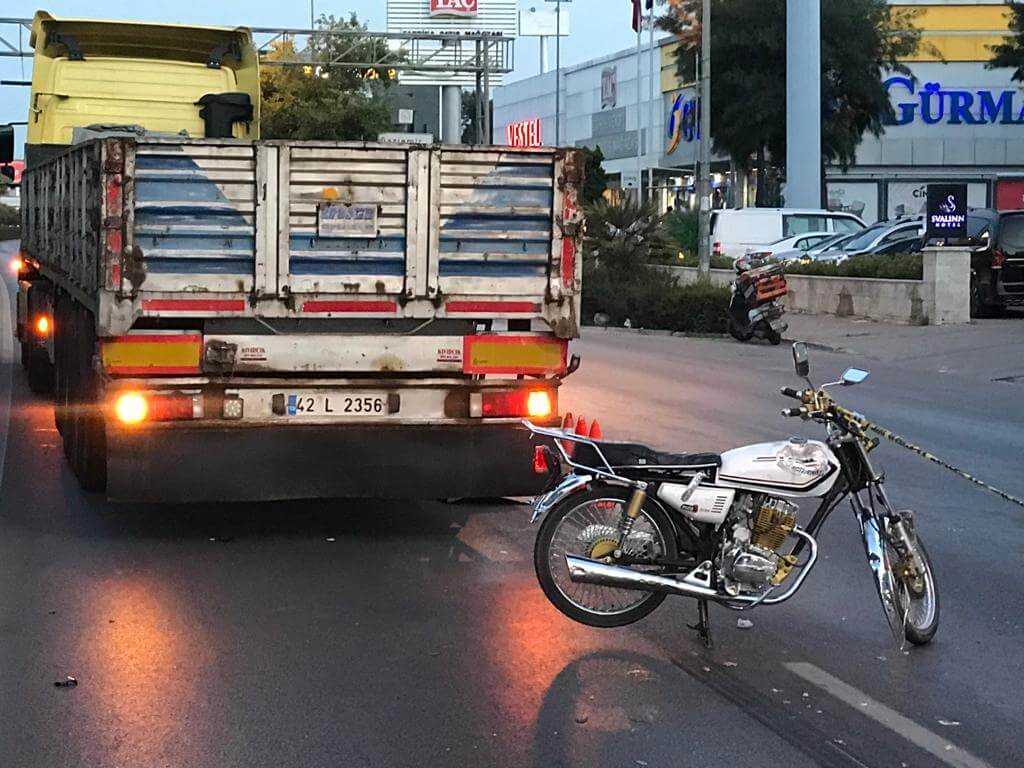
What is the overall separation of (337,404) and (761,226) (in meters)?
30.1

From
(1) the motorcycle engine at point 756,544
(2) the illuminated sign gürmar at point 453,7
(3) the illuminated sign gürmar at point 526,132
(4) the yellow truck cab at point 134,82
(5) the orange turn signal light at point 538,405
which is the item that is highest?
(2) the illuminated sign gürmar at point 453,7

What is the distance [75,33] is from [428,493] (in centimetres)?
794

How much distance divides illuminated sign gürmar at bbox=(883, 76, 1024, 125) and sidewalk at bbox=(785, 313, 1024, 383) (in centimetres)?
3402

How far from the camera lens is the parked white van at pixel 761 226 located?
123ft

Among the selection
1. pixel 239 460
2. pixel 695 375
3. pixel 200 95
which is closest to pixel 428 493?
pixel 239 460

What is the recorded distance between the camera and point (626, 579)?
6.62m

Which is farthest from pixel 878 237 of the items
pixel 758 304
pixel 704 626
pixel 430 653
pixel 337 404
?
pixel 430 653

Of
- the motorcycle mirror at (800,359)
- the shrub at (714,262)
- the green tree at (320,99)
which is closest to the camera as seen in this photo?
the motorcycle mirror at (800,359)

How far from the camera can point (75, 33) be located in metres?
14.8

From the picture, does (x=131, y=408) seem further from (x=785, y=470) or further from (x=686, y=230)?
A: (x=686, y=230)

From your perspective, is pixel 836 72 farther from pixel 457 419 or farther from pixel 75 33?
pixel 457 419

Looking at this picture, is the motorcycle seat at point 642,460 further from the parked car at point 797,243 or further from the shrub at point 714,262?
the parked car at point 797,243

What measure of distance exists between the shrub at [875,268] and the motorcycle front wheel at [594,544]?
2003cm

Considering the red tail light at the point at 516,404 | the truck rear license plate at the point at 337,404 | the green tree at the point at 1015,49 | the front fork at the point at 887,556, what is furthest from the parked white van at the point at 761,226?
the front fork at the point at 887,556
